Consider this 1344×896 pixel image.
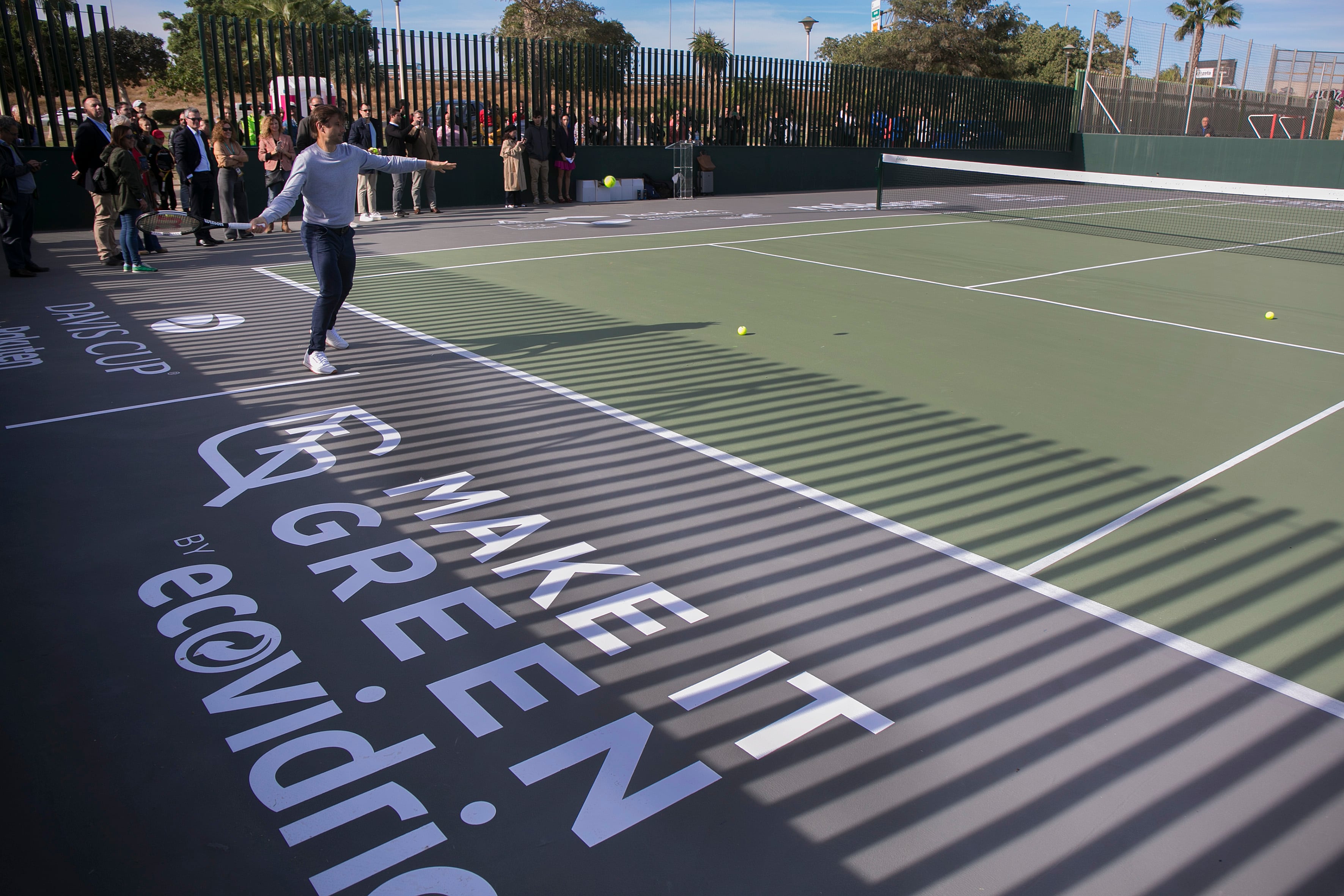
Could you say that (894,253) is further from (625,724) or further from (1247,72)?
(1247,72)

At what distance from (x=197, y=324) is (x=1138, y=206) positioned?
22.9 m

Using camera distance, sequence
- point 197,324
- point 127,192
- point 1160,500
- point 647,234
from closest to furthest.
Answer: point 1160,500 < point 197,324 < point 127,192 < point 647,234

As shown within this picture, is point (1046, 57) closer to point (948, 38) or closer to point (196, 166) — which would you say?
point (948, 38)


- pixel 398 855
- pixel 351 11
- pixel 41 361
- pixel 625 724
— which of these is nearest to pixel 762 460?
pixel 625 724

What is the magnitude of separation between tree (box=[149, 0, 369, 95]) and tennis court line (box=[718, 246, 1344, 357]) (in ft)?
132

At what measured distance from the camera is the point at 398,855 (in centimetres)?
271

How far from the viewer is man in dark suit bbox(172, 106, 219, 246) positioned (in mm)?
14086

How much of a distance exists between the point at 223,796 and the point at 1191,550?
4529 mm

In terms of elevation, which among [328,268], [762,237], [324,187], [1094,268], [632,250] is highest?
[324,187]

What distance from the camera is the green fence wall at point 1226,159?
3011 cm

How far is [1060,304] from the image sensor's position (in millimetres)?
10969

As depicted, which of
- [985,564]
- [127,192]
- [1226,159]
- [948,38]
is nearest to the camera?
[985,564]

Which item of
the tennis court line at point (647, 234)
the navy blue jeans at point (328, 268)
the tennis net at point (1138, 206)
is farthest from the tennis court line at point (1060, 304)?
the navy blue jeans at point (328, 268)

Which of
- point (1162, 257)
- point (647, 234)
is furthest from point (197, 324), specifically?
point (1162, 257)
